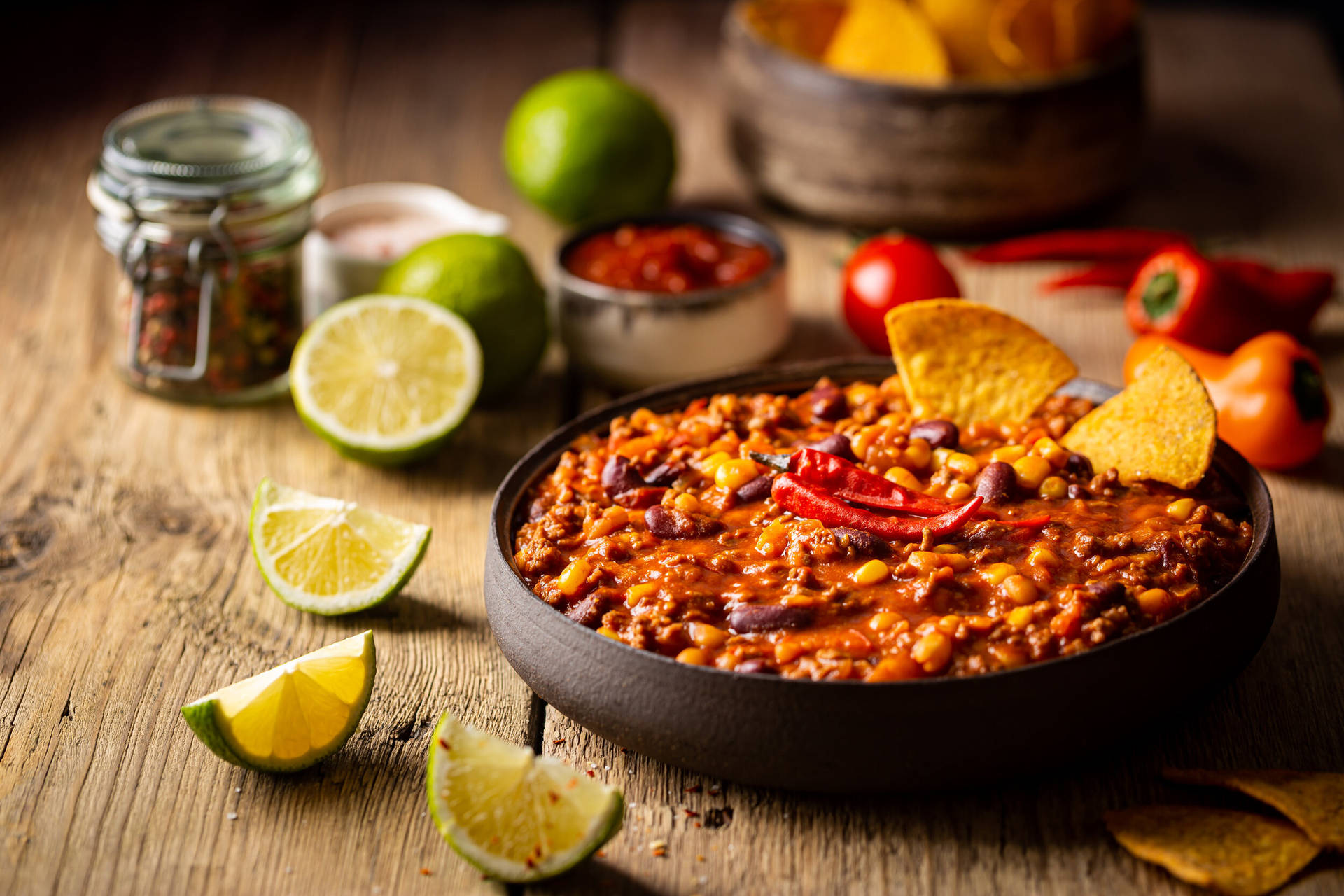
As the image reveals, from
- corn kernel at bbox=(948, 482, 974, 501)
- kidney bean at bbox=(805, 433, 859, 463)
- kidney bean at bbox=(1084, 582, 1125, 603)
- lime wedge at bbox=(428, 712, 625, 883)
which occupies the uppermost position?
kidney bean at bbox=(1084, 582, 1125, 603)

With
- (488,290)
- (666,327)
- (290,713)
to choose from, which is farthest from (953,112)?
(290,713)

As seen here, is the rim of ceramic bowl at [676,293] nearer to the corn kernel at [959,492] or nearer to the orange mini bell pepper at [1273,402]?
the orange mini bell pepper at [1273,402]

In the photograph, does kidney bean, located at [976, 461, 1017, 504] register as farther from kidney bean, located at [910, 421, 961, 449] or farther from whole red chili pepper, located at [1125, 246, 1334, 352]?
whole red chili pepper, located at [1125, 246, 1334, 352]

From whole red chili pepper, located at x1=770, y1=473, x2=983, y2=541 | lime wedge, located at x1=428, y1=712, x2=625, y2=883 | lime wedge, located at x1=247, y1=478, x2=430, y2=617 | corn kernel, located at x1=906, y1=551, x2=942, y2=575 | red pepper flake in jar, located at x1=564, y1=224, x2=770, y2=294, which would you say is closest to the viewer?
lime wedge, located at x1=428, y1=712, x2=625, y2=883

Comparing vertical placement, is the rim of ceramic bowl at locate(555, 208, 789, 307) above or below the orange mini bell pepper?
below

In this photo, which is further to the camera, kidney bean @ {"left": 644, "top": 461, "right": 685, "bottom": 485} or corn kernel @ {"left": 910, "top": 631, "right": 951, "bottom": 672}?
kidney bean @ {"left": 644, "top": 461, "right": 685, "bottom": 485}

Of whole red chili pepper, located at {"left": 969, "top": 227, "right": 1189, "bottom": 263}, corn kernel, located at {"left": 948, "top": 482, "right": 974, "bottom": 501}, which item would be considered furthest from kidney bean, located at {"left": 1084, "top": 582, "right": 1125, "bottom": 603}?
whole red chili pepper, located at {"left": 969, "top": 227, "right": 1189, "bottom": 263}

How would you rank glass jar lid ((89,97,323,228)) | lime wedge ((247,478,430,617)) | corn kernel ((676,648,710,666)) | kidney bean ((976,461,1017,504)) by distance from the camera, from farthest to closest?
glass jar lid ((89,97,323,228))
lime wedge ((247,478,430,617))
kidney bean ((976,461,1017,504))
corn kernel ((676,648,710,666))
